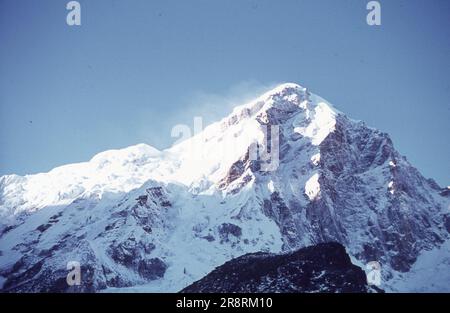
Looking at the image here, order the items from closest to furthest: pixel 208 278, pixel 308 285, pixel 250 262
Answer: pixel 308 285, pixel 250 262, pixel 208 278

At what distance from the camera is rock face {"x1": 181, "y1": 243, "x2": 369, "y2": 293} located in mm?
132625

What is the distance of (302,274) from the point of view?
138750 mm

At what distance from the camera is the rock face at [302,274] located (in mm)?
132625
